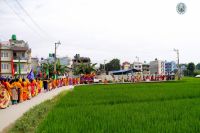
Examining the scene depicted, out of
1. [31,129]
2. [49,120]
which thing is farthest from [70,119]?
[31,129]

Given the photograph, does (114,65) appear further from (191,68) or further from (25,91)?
(25,91)

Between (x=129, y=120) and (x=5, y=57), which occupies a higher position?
(x=5, y=57)

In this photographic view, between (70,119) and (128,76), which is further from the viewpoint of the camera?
(128,76)

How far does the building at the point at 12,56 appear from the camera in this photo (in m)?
58.9

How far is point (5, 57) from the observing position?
194 feet

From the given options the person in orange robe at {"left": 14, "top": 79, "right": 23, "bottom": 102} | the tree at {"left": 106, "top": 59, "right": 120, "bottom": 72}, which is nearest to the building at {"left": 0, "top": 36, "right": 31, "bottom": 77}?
the person in orange robe at {"left": 14, "top": 79, "right": 23, "bottom": 102}

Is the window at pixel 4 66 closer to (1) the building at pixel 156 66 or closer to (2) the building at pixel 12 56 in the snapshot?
(2) the building at pixel 12 56

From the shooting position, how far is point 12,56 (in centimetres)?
6025

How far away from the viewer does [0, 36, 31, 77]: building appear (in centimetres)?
5888

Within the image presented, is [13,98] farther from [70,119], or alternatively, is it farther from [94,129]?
[94,129]

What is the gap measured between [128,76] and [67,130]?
176ft

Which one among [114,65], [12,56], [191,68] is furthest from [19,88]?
[114,65]

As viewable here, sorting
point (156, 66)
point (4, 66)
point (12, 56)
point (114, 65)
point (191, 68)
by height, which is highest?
point (156, 66)

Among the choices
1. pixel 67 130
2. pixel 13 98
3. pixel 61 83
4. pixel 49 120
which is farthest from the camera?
pixel 61 83
